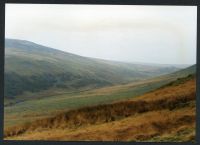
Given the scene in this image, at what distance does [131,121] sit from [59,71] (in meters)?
1.08

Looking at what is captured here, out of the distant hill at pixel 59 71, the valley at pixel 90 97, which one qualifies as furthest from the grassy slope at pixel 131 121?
the distant hill at pixel 59 71

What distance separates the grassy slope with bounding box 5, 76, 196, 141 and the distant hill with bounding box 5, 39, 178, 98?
0.28m

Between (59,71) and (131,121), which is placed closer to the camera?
(131,121)

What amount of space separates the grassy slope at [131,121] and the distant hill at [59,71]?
28 cm

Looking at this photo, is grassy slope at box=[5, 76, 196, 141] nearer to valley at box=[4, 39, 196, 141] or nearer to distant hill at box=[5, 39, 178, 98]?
valley at box=[4, 39, 196, 141]

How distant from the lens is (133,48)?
6.84 m

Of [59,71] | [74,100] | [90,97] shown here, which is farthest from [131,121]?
[59,71]

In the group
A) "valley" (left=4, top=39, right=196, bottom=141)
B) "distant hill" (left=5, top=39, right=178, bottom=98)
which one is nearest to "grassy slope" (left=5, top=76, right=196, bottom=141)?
"valley" (left=4, top=39, right=196, bottom=141)

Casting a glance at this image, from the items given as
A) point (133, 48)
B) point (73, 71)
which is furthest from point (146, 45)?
point (73, 71)

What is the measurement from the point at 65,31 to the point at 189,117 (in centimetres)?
182

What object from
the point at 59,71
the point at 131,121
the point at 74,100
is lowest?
the point at 131,121

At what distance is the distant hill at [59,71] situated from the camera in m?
6.87

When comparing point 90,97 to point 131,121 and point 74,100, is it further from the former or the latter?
point 131,121

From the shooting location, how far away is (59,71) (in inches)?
273
